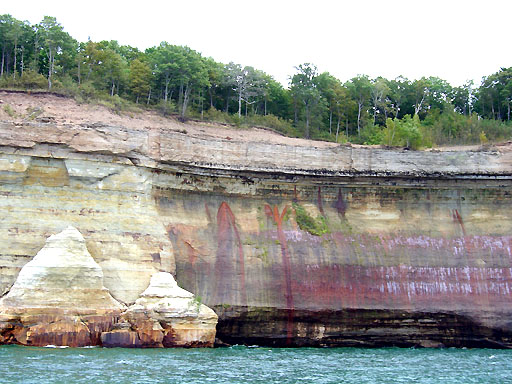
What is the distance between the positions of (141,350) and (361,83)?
113 feet

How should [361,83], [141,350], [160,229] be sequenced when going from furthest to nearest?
[361,83], [160,229], [141,350]

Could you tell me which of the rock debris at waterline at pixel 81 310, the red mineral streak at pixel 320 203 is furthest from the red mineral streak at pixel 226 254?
the red mineral streak at pixel 320 203

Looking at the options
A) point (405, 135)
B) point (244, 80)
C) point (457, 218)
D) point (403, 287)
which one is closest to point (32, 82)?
point (244, 80)

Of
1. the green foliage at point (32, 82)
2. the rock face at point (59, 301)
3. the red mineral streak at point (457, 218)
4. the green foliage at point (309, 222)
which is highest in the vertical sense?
the green foliage at point (32, 82)

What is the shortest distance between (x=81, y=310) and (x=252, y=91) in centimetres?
3030

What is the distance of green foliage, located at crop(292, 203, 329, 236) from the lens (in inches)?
1098

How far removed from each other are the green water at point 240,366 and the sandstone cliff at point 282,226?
8.19 ft

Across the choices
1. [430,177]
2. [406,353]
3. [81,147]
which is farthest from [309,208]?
[81,147]

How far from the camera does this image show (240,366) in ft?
61.6

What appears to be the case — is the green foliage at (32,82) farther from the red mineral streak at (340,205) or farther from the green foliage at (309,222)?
the red mineral streak at (340,205)

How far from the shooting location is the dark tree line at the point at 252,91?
137 feet

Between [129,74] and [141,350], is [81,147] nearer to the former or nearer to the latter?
[141,350]

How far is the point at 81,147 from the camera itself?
78.3 feet

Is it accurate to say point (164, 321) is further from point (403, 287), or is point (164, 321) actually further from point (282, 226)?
point (403, 287)
